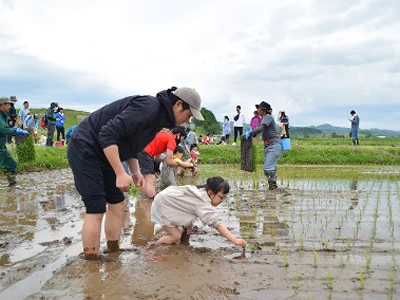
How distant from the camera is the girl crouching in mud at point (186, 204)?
411 centimetres

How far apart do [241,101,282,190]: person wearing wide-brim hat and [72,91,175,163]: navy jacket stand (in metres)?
5.01

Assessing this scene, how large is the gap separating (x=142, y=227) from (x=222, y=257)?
161 centimetres

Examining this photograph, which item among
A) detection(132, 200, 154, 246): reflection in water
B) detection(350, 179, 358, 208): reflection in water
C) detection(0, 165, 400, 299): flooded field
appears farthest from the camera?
detection(350, 179, 358, 208): reflection in water

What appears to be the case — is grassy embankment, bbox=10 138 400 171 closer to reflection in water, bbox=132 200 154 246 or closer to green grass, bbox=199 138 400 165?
green grass, bbox=199 138 400 165

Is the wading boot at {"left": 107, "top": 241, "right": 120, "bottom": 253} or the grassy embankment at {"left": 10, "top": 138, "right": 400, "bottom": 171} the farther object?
the grassy embankment at {"left": 10, "top": 138, "right": 400, "bottom": 171}

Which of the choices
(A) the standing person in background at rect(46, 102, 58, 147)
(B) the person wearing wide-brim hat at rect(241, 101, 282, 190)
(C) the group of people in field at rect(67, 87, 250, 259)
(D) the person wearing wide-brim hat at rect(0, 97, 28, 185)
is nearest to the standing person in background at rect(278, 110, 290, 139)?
(B) the person wearing wide-brim hat at rect(241, 101, 282, 190)

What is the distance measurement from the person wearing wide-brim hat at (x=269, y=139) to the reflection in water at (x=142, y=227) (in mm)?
2838

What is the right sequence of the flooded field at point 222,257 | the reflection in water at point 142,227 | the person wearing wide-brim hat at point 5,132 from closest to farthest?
the flooded field at point 222,257 < the reflection in water at point 142,227 < the person wearing wide-brim hat at point 5,132

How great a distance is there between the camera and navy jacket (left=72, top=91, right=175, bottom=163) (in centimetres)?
316

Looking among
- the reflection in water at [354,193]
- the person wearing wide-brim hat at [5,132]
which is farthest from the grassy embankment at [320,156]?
the person wearing wide-brim hat at [5,132]

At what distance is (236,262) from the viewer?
3.62 m

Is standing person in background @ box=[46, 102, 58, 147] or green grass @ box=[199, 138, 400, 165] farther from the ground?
standing person in background @ box=[46, 102, 58, 147]

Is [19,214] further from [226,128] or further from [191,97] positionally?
[226,128]

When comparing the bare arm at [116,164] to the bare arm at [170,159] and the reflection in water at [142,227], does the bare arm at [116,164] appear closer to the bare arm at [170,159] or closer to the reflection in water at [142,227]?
the reflection in water at [142,227]
